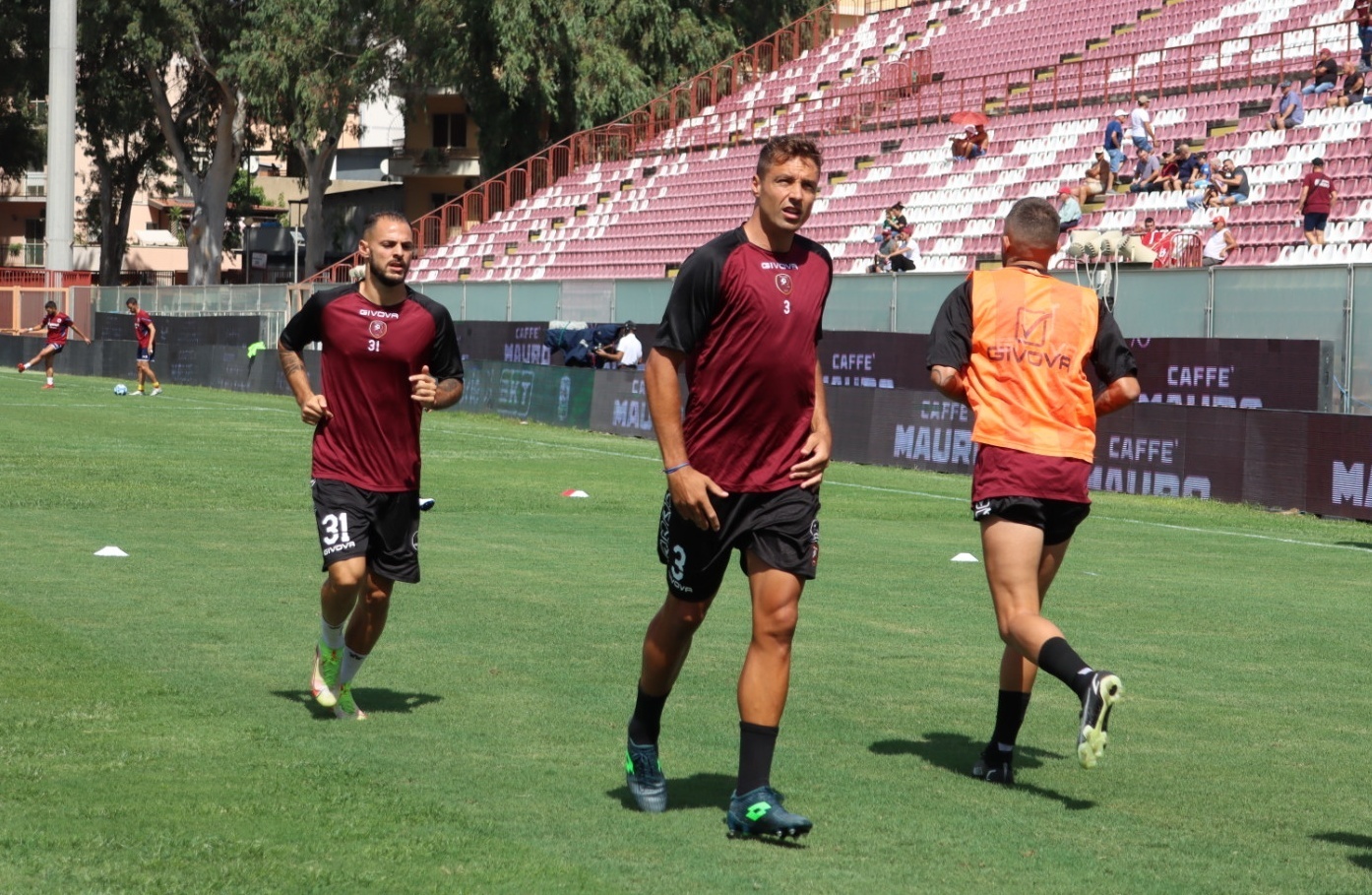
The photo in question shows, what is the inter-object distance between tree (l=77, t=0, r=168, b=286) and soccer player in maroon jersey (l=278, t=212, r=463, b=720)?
63148mm

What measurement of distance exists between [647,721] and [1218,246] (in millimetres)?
23484

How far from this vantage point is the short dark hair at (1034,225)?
6.91 metres

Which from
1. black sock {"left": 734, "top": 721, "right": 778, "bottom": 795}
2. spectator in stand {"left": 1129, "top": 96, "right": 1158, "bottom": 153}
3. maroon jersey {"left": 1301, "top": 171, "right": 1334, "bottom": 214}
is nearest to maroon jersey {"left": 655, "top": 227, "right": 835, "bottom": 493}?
black sock {"left": 734, "top": 721, "right": 778, "bottom": 795}

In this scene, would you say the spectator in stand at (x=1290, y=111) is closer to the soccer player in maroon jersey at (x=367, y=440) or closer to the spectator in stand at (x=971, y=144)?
the spectator in stand at (x=971, y=144)

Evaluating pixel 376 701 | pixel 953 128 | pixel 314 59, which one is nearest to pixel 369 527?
pixel 376 701

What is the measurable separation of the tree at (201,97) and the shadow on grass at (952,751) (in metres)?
59.9

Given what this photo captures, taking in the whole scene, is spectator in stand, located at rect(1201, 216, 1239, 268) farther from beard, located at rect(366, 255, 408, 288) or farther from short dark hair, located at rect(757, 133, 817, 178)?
short dark hair, located at rect(757, 133, 817, 178)

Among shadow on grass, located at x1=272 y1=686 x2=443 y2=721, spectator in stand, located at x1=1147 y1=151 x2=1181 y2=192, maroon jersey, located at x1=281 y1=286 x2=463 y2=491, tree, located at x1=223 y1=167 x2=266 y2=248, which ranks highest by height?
tree, located at x1=223 y1=167 x2=266 y2=248

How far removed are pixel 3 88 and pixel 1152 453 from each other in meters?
62.0

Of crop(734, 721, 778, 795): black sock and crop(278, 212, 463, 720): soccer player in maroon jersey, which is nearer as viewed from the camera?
crop(734, 721, 778, 795): black sock

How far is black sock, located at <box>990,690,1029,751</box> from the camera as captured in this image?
6908mm

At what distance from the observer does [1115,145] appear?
33156mm

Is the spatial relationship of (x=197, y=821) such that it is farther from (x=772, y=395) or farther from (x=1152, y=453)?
(x=1152, y=453)

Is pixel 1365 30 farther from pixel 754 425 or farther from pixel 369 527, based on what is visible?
pixel 754 425
